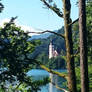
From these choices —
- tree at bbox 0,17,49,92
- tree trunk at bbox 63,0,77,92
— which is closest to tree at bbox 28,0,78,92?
tree trunk at bbox 63,0,77,92

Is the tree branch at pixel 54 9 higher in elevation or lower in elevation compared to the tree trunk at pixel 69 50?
higher

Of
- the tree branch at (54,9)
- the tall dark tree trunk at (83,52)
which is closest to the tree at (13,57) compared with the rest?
the tree branch at (54,9)

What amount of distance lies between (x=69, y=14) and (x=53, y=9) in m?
0.48

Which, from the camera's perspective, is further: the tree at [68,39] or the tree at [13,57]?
the tree at [13,57]

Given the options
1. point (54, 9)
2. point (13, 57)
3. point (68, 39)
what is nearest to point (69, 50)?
point (68, 39)

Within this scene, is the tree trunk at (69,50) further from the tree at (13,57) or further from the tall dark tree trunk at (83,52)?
the tree at (13,57)

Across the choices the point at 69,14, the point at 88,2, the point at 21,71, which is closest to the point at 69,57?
the point at 69,14

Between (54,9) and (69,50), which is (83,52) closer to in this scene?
(69,50)

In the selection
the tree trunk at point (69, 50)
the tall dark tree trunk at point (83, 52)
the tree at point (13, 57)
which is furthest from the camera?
the tree at point (13, 57)

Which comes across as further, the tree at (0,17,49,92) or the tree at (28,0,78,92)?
the tree at (0,17,49,92)

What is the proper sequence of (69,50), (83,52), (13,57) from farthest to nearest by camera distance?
(13,57) < (69,50) < (83,52)

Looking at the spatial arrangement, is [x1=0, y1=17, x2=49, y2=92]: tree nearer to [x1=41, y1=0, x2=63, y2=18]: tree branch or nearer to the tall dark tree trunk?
[x1=41, y1=0, x2=63, y2=18]: tree branch

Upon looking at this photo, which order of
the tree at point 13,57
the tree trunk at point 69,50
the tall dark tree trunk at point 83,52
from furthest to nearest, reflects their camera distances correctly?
the tree at point 13,57, the tree trunk at point 69,50, the tall dark tree trunk at point 83,52

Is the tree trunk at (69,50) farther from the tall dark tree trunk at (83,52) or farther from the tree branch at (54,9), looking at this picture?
the tall dark tree trunk at (83,52)
